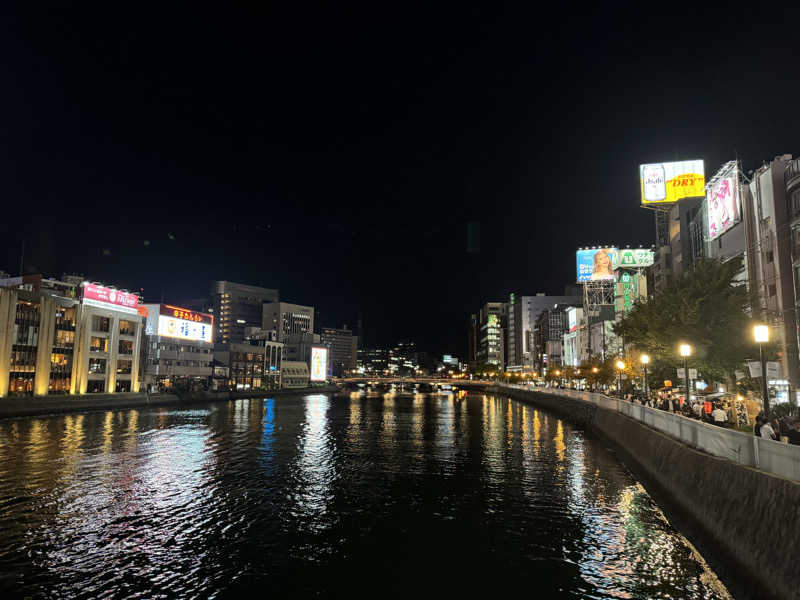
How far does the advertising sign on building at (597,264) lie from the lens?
97.2 meters

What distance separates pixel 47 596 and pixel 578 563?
12.5m

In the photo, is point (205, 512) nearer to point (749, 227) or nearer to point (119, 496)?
point (119, 496)

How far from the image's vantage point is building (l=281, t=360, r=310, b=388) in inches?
6457

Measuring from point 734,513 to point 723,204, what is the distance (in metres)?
51.7

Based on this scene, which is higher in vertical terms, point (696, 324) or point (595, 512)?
point (696, 324)

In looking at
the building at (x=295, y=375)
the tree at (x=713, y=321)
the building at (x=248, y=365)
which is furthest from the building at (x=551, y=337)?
the tree at (x=713, y=321)

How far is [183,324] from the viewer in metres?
115

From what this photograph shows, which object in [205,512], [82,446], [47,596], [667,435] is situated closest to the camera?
[47,596]

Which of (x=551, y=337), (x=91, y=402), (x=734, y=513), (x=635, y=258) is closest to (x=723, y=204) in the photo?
(x=635, y=258)

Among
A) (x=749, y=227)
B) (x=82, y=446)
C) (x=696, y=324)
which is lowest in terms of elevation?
(x=82, y=446)

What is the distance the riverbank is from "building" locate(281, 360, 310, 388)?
46900mm

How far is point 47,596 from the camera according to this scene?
11.6 metres

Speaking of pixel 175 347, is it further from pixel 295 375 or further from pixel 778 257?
pixel 778 257

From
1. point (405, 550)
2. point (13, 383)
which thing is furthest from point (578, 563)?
point (13, 383)
